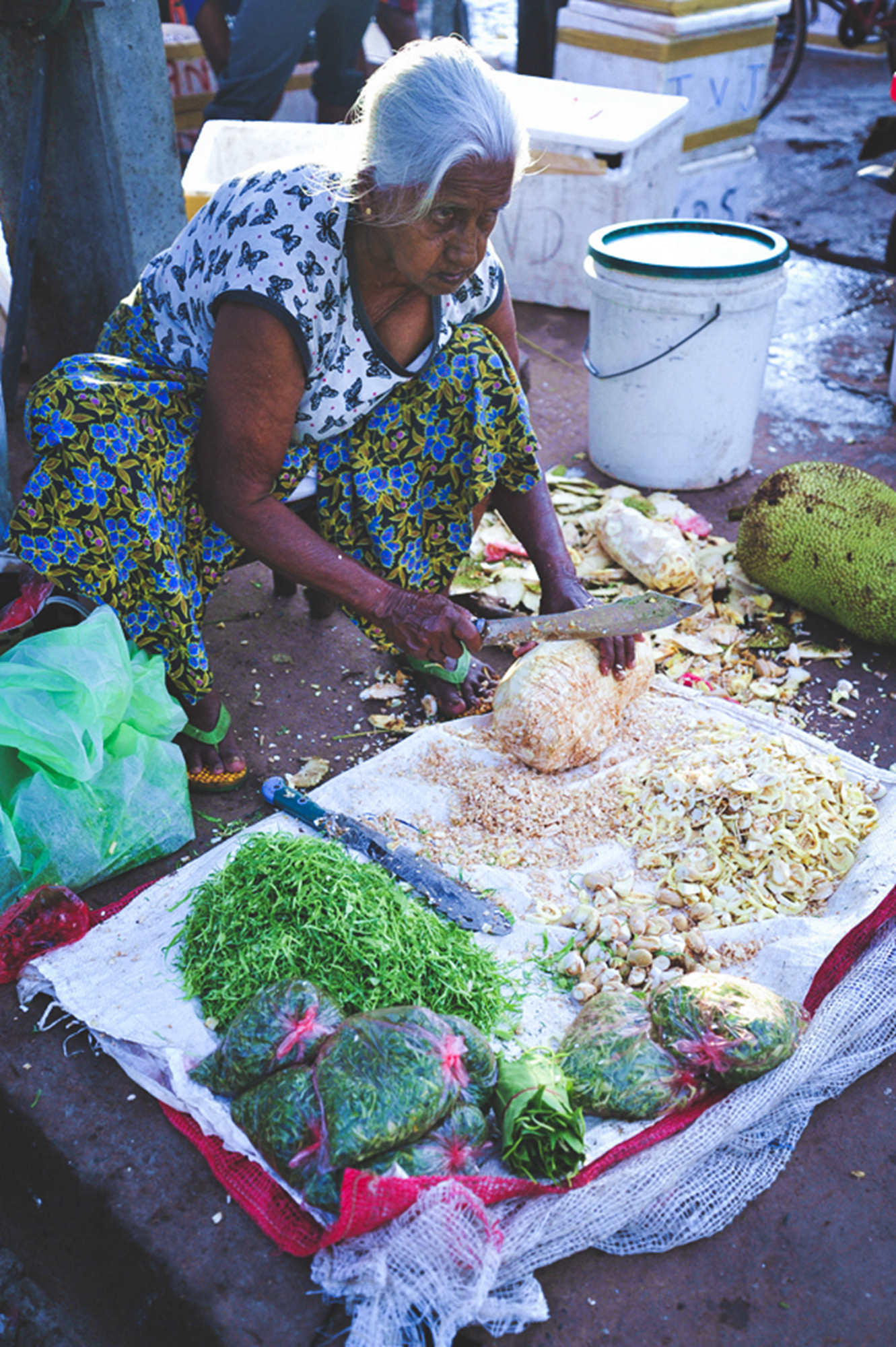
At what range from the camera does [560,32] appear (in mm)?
5137

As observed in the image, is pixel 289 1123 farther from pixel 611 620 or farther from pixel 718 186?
pixel 718 186

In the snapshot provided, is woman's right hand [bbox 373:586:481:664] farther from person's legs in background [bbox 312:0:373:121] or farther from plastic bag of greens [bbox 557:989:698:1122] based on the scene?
person's legs in background [bbox 312:0:373:121]

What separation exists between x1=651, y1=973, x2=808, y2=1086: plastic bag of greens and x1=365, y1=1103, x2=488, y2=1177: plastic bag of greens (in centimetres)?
33

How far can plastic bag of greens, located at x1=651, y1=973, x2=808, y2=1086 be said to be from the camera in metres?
1.57

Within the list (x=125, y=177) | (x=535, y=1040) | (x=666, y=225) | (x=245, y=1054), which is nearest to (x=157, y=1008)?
(x=245, y=1054)

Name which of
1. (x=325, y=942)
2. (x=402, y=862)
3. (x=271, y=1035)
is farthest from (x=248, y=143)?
(x=271, y=1035)

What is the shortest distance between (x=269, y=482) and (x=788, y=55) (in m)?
8.41

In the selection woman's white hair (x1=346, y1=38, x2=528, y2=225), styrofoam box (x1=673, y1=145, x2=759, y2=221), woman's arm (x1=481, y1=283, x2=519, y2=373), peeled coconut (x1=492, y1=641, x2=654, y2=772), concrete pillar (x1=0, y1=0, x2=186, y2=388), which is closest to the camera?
woman's white hair (x1=346, y1=38, x2=528, y2=225)

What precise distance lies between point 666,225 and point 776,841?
7.62 feet

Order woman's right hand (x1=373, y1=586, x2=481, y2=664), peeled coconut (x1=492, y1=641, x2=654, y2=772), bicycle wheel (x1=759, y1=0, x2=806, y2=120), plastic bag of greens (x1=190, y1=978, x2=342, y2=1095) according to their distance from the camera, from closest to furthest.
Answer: plastic bag of greens (x1=190, y1=978, x2=342, y2=1095), woman's right hand (x1=373, y1=586, x2=481, y2=664), peeled coconut (x1=492, y1=641, x2=654, y2=772), bicycle wheel (x1=759, y1=0, x2=806, y2=120)

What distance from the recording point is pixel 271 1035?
5.01 feet

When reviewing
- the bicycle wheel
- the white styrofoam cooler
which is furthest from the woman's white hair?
the bicycle wheel

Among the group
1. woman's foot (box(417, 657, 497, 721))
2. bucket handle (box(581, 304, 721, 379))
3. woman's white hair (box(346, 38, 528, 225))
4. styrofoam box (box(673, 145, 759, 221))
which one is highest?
woman's white hair (box(346, 38, 528, 225))

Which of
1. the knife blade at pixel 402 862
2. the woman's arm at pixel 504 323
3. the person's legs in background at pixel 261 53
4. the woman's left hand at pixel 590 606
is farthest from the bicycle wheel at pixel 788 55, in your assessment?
the knife blade at pixel 402 862
